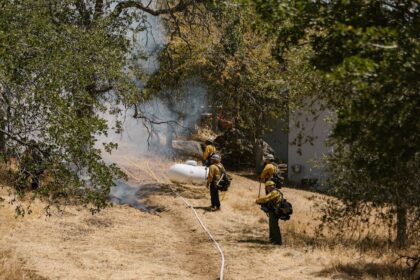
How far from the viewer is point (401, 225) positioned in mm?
12953

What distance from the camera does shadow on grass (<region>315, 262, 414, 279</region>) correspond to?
11.0 metres

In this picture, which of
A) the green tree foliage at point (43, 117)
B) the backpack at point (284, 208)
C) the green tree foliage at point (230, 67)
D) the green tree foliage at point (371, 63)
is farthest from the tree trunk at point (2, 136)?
the green tree foliage at point (230, 67)

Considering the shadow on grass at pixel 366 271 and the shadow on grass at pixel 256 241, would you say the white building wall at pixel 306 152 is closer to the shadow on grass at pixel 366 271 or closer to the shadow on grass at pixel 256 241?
the shadow on grass at pixel 256 241

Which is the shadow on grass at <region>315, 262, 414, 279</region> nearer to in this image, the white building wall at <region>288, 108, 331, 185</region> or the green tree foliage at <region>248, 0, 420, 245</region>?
the green tree foliage at <region>248, 0, 420, 245</region>

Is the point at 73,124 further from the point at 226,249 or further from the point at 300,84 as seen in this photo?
the point at 300,84

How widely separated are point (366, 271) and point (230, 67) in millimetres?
12455

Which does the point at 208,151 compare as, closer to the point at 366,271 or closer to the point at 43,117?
the point at 366,271

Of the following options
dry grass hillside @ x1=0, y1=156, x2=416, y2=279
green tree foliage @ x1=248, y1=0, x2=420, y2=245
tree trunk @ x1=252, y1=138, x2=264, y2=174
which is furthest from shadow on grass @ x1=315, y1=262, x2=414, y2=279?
tree trunk @ x1=252, y1=138, x2=264, y2=174

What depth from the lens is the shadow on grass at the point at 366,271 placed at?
11.0 meters

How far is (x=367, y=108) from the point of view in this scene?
5.94 meters

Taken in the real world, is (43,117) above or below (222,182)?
above

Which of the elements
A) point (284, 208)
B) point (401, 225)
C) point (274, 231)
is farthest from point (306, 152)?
point (284, 208)

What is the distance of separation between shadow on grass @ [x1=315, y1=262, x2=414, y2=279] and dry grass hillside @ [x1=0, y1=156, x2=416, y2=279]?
18 millimetres

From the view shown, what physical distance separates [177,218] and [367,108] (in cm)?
1146
